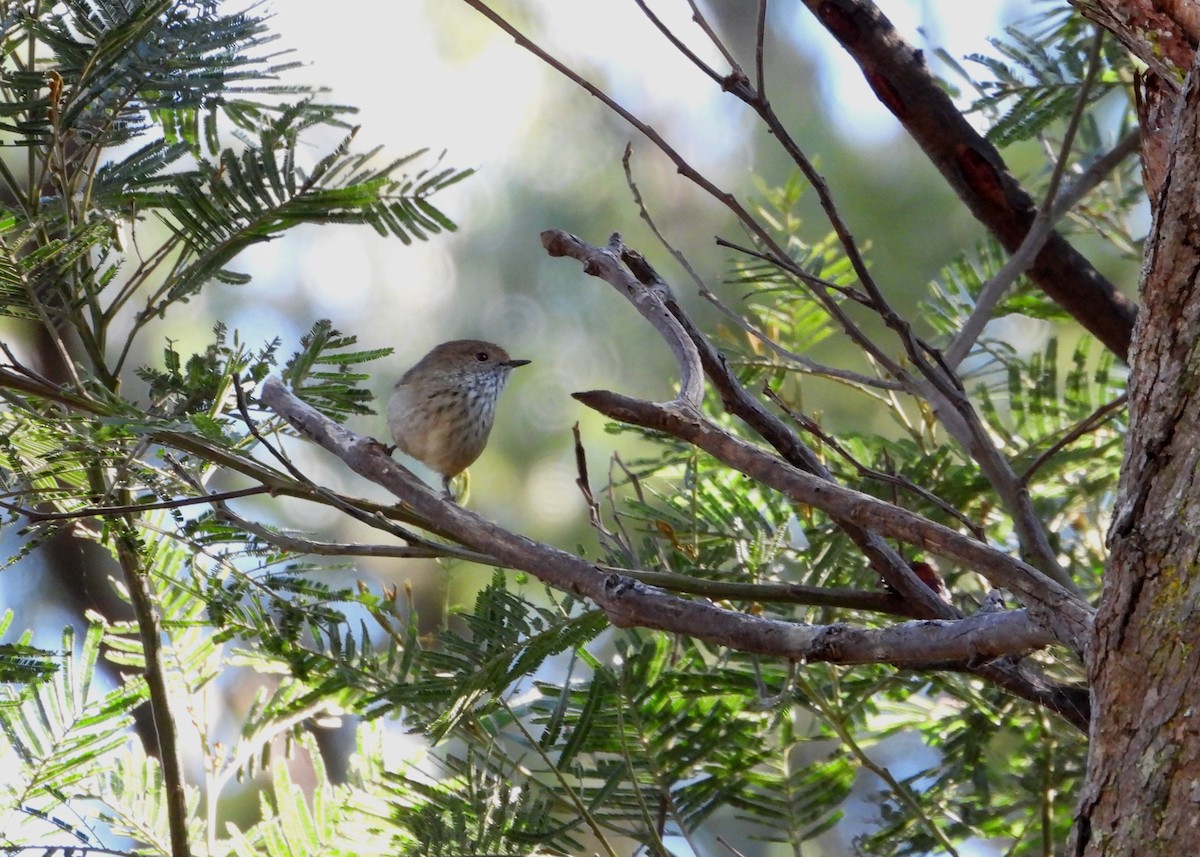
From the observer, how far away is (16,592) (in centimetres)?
432

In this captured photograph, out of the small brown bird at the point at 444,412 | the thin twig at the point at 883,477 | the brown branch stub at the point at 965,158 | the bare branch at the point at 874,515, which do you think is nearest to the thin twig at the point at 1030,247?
the brown branch stub at the point at 965,158

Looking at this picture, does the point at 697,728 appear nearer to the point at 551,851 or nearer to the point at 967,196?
the point at 551,851

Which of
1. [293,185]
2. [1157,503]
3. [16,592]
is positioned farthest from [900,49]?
[16,592]

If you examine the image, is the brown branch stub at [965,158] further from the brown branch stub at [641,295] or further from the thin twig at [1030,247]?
the brown branch stub at [641,295]

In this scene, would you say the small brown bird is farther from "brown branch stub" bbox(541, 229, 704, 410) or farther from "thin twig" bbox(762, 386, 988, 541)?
"thin twig" bbox(762, 386, 988, 541)

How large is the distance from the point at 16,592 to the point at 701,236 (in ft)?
11.4

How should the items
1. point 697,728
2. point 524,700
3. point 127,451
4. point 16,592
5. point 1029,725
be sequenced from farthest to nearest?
point 16,592
point 1029,725
point 524,700
point 697,728
point 127,451

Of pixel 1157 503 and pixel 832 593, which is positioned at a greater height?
pixel 832 593

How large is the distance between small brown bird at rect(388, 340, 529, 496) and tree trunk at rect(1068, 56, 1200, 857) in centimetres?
249

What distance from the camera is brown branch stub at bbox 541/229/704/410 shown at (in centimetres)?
153

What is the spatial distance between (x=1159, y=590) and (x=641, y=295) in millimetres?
793

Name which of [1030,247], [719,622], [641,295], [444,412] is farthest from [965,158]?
[444,412]

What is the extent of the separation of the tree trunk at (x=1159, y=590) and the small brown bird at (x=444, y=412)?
98.1 inches

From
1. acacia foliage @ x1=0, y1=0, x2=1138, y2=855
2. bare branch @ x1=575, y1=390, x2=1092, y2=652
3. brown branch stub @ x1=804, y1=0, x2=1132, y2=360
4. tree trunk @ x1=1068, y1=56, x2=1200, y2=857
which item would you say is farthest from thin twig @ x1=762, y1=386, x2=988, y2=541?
brown branch stub @ x1=804, y1=0, x2=1132, y2=360
